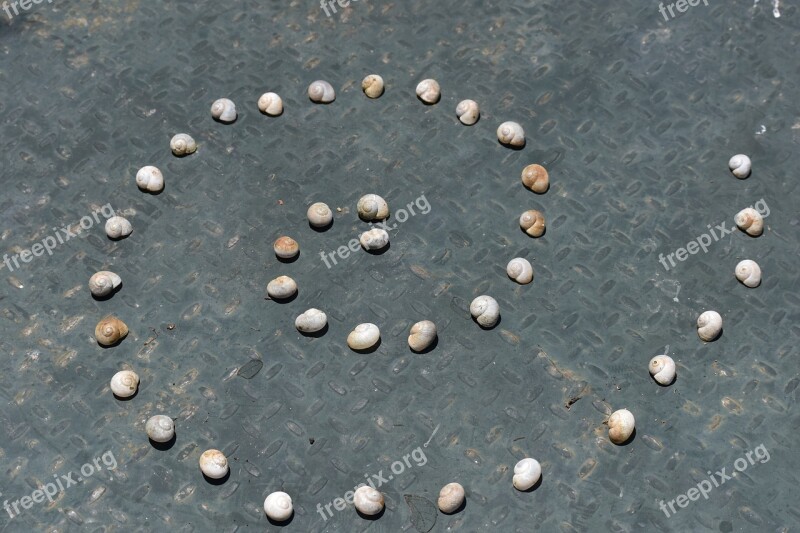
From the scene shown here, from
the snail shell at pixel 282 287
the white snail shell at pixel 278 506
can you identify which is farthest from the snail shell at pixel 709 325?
the white snail shell at pixel 278 506

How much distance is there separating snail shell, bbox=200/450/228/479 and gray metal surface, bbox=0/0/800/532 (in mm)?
134

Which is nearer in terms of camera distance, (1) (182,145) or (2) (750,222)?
(2) (750,222)

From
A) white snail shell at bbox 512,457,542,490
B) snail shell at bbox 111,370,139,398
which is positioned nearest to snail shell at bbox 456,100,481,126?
white snail shell at bbox 512,457,542,490

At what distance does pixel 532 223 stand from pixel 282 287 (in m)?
2.23

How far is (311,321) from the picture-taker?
279 inches

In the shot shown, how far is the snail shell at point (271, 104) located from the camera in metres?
8.30

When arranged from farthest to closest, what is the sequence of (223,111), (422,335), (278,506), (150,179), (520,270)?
(223,111)
(150,179)
(520,270)
(422,335)
(278,506)

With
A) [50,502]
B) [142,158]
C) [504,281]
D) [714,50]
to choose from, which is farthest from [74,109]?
[714,50]

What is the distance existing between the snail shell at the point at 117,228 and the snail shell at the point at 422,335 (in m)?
2.67

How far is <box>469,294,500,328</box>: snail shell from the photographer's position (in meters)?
Answer: 7.14

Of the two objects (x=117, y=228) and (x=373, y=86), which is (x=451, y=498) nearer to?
(x=117, y=228)

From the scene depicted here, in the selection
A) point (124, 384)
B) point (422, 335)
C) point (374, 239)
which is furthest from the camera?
point (374, 239)

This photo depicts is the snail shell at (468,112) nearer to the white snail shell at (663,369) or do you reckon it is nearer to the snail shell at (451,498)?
the white snail shell at (663,369)

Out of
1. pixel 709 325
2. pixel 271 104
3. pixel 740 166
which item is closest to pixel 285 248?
pixel 271 104
